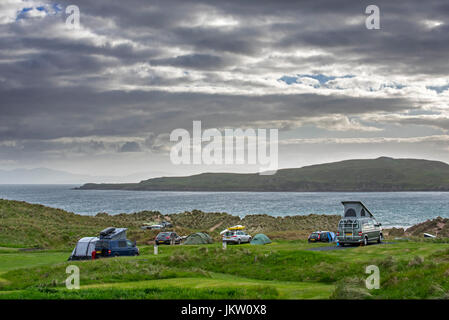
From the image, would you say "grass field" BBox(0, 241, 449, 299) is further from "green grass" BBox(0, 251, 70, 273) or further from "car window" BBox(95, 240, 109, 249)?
"car window" BBox(95, 240, 109, 249)

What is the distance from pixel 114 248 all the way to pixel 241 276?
12181 millimetres

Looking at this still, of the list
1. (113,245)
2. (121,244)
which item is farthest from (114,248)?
(121,244)

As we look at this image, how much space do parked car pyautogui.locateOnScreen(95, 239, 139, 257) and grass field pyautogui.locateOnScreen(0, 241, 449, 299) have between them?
3.88 metres

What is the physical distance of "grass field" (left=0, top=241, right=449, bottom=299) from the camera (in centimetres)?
1720

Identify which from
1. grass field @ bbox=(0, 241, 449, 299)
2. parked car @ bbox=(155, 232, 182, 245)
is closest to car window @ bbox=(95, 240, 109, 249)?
grass field @ bbox=(0, 241, 449, 299)

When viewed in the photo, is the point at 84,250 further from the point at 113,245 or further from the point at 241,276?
the point at 241,276

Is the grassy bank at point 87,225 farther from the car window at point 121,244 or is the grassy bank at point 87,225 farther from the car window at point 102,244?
the car window at point 102,244

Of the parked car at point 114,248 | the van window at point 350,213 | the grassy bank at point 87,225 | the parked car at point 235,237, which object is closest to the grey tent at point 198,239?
the parked car at point 235,237

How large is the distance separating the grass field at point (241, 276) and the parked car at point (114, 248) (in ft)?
12.7

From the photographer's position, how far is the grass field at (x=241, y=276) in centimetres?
1720

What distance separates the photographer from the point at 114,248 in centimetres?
3709

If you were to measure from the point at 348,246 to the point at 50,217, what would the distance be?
6107cm
